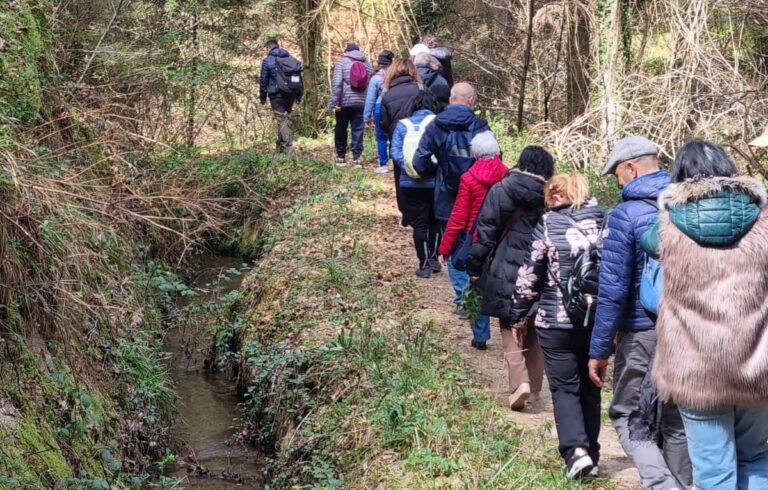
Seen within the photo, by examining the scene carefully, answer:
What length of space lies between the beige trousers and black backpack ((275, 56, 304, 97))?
1068cm

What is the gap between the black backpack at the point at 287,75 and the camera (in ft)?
55.4

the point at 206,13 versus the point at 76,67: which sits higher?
the point at 206,13

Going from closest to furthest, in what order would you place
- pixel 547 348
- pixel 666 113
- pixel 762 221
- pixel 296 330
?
pixel 762 221 → pixel 547 348 → pixel 296 330 → pixel 666 113

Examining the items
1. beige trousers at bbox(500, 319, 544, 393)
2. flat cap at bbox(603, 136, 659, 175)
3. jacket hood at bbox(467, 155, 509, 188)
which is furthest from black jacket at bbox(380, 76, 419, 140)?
flat cap at bbox(603, 136, 659, 175)

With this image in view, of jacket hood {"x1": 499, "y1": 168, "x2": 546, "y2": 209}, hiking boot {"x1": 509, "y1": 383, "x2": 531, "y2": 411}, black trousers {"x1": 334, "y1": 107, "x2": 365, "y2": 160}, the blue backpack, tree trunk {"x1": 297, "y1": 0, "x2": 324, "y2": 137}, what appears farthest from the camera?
tree trunk {"x1": 297, "y1": 0, "x2": 324, "y2": 137}

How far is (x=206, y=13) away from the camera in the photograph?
61.0ft

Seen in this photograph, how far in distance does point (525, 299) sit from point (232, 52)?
13.8 m

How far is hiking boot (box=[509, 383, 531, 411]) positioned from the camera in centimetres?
707

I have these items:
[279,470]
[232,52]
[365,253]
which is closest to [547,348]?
[279,470]

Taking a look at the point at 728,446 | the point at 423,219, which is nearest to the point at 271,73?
the point at 423,219

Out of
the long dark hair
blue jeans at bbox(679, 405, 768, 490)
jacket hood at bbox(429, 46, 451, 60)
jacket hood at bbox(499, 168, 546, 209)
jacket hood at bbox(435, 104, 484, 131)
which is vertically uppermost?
jacket hood at bbox(429, 46, 451, 60)

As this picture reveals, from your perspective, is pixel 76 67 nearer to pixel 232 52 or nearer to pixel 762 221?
pixel 232 52

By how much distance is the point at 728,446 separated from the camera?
14.0 feet

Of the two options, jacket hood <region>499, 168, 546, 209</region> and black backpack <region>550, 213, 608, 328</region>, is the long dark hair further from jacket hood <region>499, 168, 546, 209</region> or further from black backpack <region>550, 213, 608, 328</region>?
jacket hood <region>499, 168, 546, 209</region>
